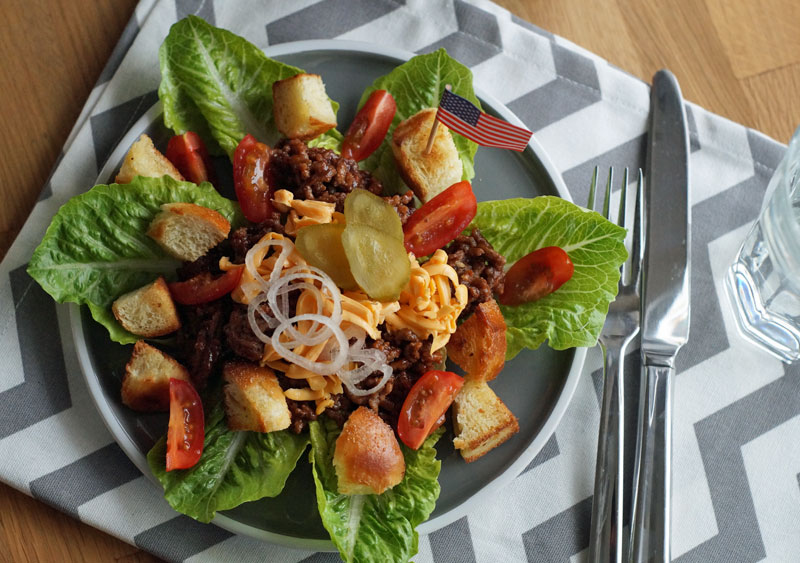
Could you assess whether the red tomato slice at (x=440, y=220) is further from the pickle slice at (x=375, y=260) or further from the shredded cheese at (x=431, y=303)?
the pickle slice at (x=375, y=260)

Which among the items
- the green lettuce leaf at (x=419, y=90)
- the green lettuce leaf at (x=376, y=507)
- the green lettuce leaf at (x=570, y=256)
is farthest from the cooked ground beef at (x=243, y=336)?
the green lettuce leaf at (x=570, y=256)

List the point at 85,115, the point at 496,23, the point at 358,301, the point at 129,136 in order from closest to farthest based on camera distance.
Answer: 1. the point at 358,301
2. the point at 129,136
3. the point at 85,115
4. the point at 496,23

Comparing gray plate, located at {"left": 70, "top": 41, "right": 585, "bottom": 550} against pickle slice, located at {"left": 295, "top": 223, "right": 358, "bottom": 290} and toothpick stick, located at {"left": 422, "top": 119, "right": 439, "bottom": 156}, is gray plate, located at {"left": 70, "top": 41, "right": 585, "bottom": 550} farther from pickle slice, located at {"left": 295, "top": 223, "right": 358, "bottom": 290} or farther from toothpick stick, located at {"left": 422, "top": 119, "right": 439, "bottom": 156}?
pickle slice, located at {"left": 295, "top": 223, "right": 358, "bottom": 290}

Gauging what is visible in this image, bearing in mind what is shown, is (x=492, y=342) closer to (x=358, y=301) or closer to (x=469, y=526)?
(x=358, y=301)

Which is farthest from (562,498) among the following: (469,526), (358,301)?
(358,301)

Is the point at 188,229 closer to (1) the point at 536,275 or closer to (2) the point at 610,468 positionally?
(1) the point at 536,275

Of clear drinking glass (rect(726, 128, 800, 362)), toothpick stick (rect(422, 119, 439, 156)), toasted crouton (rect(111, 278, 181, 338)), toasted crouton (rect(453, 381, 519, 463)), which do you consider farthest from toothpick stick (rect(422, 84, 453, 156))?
clear drinking glass (rect(726, 128, 800, 362))
